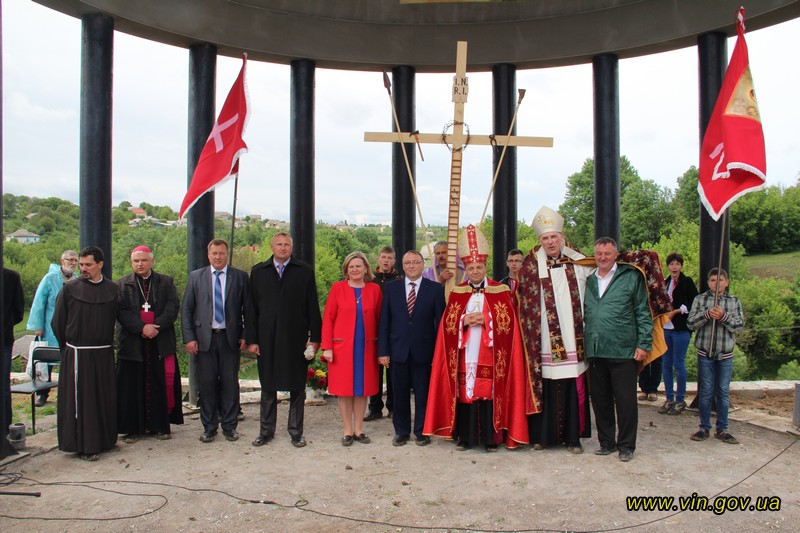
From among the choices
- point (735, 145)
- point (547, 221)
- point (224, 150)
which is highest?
point (224, 150)

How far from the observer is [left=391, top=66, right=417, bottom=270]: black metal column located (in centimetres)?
862

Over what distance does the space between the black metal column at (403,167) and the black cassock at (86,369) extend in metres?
4.05

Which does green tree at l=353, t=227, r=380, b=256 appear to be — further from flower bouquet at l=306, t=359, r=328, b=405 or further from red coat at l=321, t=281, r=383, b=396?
red coat at l=321, t=281, r=383, b=396

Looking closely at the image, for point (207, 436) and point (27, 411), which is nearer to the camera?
point (207, 436)

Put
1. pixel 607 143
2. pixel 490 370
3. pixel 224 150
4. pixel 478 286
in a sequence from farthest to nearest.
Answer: pixel 607 143, pixel 224 150, pixel 478 286, pixel 490 370

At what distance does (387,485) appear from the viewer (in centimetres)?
468

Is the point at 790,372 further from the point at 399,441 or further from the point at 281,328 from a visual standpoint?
the point at 281,328

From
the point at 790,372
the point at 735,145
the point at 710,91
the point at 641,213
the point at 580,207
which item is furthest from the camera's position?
the point at 580,207

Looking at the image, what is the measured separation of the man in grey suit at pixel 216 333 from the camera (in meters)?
5.94

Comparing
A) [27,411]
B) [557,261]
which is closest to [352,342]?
[557,261]

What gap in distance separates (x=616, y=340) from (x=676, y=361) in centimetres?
209

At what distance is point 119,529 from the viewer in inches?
152

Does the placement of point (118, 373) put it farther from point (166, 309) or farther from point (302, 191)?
point (302, 191)

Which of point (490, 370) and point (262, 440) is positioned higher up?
point (490, 370)
